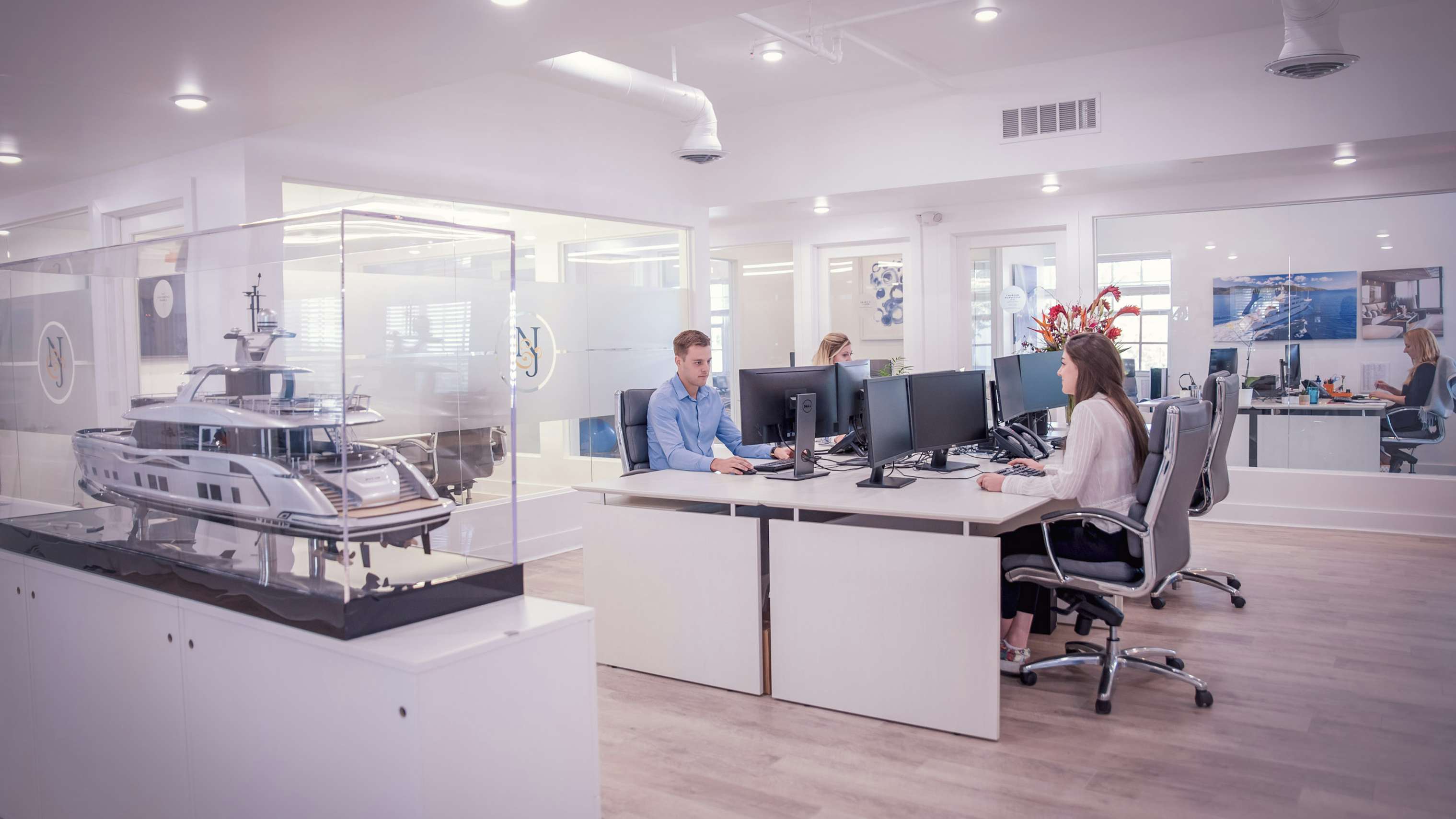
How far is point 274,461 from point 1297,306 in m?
7.41

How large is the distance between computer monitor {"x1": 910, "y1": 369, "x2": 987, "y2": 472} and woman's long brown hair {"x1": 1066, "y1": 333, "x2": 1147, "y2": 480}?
2.16ft

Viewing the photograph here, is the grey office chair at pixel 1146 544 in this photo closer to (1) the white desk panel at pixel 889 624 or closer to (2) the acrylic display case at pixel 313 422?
(1) the white desk panel at pixel 889 624

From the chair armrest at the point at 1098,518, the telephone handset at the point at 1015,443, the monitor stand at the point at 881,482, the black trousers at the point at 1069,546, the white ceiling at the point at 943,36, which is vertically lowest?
the black trousers at the point at 1069,546

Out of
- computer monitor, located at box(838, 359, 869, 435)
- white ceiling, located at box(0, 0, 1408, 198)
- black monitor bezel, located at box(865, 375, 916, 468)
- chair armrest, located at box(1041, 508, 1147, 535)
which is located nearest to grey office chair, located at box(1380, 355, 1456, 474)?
white ceiling, located at box(0, 0, 1408, 198)

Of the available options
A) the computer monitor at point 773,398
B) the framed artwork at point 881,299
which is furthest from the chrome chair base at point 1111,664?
the framed artwork at point 881,299

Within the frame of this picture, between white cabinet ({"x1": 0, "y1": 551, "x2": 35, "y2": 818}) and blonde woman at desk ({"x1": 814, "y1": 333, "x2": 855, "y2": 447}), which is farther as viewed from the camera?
blonde woman at desk ({"x1": 814, "y1": 333, "x2": 855, "y2": 447})

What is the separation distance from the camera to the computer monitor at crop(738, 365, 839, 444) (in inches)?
176

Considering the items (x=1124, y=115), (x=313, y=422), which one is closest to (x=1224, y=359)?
(x=1124, y=115)

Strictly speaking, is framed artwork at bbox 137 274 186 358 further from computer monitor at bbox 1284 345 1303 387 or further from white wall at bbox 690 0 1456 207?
computer monitor at bbox 1284 345 1303 387

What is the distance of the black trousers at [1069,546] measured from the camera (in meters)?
3.60

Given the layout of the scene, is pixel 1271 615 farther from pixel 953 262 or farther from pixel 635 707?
pixel 953 262

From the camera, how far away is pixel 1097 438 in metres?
3.65

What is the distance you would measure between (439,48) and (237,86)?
0.94m

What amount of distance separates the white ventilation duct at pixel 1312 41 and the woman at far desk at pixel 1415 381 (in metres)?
3.01
